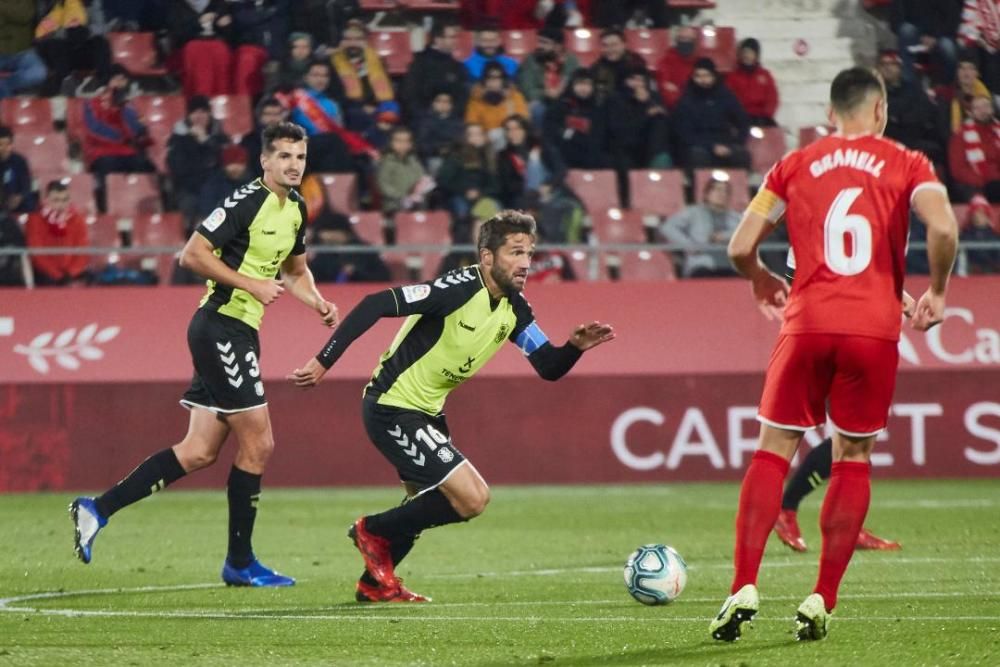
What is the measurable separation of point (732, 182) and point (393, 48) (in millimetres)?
3815

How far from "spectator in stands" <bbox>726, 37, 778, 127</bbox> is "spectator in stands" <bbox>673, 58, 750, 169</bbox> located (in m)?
0.39

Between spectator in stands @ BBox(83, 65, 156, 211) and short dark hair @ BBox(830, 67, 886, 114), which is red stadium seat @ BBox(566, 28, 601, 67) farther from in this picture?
short dark hair @ BBox(830, 67, 886, 114)

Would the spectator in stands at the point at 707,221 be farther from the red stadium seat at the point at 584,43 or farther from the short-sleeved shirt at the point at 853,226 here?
the short-sleeved shirt at the point at 853,226

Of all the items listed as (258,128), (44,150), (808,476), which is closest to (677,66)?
(258,128)

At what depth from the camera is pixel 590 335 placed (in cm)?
692

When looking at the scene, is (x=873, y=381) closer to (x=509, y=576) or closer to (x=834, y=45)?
(x=509, y=576)

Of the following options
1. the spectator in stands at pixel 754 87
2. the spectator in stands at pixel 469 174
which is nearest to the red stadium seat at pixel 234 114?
the spectator in stands at pixel 469 174

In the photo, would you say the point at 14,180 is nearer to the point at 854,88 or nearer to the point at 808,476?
the point at 808,476

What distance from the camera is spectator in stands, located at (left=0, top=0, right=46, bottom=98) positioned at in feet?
54.1

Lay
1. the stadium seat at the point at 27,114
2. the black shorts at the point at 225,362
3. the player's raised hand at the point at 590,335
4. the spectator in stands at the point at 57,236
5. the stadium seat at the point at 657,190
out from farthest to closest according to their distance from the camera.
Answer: the stadium seat at the point at 27,114, the stadium seat at the point at 657,190, the spectator in stands at the point at 57,236, the black shorts at the point at 225,362, the player's raised hand at the point at 590,335

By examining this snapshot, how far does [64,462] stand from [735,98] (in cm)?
693

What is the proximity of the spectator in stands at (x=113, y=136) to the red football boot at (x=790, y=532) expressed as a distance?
322 inches

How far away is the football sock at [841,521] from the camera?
18.7ft

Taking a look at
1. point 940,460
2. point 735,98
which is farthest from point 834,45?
point 940,460
